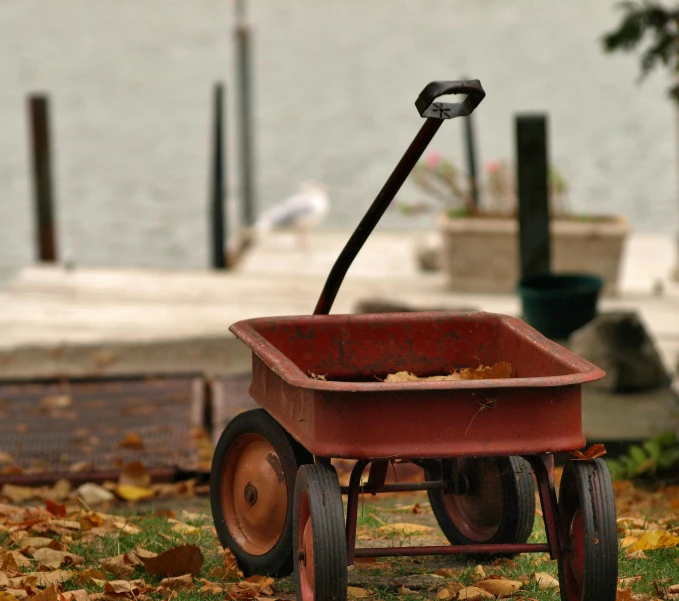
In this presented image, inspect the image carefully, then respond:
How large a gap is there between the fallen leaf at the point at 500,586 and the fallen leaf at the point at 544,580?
0.28ft

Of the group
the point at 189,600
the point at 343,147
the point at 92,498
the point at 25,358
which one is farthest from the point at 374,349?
the point at 343,147

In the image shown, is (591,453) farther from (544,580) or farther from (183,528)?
(183,528)

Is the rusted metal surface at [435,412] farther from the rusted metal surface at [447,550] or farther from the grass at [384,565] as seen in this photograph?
the grass at [384,565]

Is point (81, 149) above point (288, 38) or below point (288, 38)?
below

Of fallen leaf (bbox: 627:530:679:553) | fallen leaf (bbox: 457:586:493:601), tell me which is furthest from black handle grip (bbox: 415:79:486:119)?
fallen leaf (bbox: 627:530:679:553)

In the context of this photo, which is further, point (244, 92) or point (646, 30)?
point (244, 92)

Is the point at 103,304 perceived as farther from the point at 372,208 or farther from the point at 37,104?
the point at 372,208

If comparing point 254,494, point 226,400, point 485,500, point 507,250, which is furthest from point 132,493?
point 507,250

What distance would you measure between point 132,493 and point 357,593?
1.94 meters

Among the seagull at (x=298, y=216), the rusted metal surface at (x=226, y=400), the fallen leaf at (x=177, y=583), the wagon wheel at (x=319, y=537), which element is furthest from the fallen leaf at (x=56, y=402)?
the seagull at (x=298, y=216)

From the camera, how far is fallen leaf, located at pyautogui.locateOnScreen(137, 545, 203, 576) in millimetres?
3365

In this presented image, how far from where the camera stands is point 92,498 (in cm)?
487

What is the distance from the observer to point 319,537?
288 cm

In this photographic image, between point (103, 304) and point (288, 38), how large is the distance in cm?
3046
